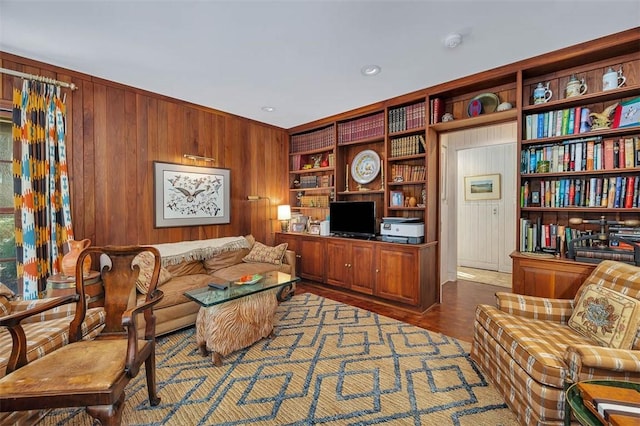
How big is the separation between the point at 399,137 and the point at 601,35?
6.28 ft

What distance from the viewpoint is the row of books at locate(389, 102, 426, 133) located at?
11.0ft

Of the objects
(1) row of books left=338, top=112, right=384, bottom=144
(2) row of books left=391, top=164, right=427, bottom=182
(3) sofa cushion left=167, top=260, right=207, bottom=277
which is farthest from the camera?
(1) row of books left=338, top=112, right=384, bottom=144

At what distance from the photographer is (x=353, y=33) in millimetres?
2152

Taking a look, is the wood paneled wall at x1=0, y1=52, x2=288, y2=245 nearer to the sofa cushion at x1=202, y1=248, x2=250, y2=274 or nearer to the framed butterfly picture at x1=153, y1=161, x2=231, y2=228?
the framed butterfly picture at x1=153, y1=161, x2=231, y2=228

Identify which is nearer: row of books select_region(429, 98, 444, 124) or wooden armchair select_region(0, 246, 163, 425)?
wooden armchair select_region(0, 246, 163, 425)

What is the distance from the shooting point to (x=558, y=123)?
2.54 meters

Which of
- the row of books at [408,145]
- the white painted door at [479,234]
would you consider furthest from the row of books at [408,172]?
the white painted door at [479,234]

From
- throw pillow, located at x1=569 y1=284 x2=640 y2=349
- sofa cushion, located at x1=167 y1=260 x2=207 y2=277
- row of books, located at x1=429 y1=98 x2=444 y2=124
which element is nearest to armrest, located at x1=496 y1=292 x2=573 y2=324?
throw pillow, located at x1=569 y1=284 x2=640 y2=349

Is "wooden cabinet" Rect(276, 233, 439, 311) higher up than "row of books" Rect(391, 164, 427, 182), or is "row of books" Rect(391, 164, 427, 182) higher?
"row of books" Rect(391, 164, 427, 182)

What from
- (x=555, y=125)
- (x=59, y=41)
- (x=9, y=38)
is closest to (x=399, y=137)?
(x=555, y=125)

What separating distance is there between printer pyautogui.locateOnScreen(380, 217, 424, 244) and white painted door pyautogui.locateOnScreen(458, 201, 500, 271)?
8.94ft

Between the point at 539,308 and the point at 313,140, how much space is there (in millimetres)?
3583

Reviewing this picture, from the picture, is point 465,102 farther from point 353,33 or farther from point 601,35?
point 353,33

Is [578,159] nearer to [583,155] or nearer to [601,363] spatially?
[583,155]
